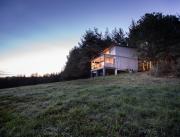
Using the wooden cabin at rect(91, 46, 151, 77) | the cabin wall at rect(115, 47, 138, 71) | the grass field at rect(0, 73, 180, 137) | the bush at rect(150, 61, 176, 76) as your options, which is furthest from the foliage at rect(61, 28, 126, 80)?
the grass field at rect(0, 73, 180, 137)

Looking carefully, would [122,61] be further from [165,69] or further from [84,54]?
[84,54]

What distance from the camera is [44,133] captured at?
18.2 feet

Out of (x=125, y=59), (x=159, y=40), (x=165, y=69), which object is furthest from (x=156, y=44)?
(x=125, y=59)

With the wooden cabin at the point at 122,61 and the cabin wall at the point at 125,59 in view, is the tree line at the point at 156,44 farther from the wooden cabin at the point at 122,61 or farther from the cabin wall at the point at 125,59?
the wooden cabin at the point at 122,61

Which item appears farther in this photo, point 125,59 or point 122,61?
point 125,59

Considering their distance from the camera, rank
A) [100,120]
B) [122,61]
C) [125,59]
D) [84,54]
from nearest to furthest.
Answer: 1. [100,120]
2. [122,61]
3. [125,59]
4. [84,54]

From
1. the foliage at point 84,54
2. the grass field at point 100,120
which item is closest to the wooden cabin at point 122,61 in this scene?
the foliage at point 84,54

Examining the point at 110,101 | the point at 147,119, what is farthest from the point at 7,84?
the point at 147,119

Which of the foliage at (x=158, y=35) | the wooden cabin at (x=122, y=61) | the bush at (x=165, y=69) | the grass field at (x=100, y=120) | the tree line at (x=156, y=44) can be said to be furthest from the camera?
the wooden cabin at (x=122, y=61)

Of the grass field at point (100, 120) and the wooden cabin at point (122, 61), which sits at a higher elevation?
the wooden cabin at point (122, 61)

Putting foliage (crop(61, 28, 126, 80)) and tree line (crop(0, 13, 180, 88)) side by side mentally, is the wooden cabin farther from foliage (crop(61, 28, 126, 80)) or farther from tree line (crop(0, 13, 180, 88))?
foliage (crop(61, 28, 126, 80))

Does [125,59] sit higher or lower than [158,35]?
lower

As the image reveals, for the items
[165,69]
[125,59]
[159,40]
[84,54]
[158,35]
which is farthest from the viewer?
[84,54]

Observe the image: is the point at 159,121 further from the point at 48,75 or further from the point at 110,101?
the point at 48,75
